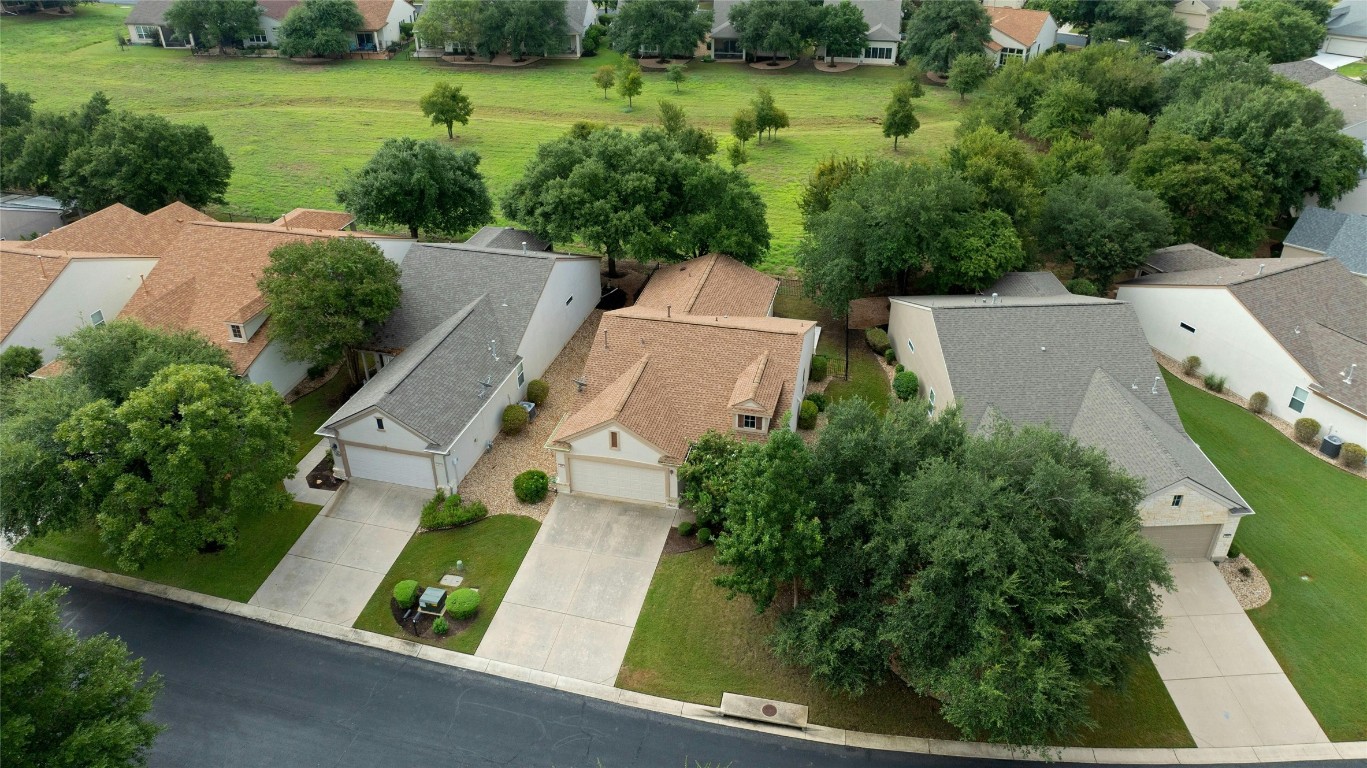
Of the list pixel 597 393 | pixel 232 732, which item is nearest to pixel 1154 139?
pixel 597 393

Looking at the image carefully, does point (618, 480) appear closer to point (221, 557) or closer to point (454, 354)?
point (454, 354)

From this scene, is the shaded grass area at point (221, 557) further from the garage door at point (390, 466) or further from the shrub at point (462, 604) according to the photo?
the shrub at point (462, 604)

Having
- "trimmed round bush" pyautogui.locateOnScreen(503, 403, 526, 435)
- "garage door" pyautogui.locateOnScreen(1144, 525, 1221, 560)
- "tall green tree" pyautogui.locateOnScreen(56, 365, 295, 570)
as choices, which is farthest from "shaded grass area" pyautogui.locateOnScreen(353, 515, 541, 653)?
"garage door" pyautogui.locateOnScreen(1144, 525, 1221, 560)

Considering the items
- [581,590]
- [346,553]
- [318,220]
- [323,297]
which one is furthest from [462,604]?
[318,220]

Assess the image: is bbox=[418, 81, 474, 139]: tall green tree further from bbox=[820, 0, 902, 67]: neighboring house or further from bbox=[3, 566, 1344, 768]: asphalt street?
bbox=[3, 566, 1344, 768]: asphalt street

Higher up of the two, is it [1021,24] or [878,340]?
[1021,24]

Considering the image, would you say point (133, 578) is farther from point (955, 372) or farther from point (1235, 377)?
point (1235, 377)

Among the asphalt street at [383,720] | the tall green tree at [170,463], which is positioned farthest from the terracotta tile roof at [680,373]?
the tall green tree at [170,463]
